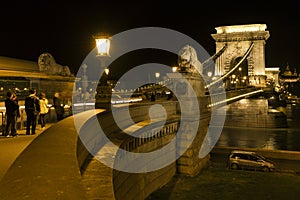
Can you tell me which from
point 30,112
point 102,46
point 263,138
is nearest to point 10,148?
point 30,112

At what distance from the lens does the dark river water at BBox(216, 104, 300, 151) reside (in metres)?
22.6

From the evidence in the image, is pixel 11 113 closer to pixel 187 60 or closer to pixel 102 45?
pixel 102 45

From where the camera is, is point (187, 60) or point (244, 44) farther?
point (244, 44)

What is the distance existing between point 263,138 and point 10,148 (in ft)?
68.2

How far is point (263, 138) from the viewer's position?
2544 cm

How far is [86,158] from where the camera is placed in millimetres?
6180

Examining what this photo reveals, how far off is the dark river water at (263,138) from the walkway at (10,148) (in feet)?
51.8

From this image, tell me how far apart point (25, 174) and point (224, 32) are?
7183 cm

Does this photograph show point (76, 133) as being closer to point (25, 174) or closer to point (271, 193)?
point (25, 174)

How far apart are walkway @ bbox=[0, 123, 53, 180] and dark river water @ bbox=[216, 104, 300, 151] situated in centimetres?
1579

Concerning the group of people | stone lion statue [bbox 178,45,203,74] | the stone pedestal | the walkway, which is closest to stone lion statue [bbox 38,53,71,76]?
stone lion statue [bbox 178,45,203,74]

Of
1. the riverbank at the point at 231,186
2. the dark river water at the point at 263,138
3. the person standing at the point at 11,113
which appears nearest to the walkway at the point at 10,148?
the person standing at the point at 11,113

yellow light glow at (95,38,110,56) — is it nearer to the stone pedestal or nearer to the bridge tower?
the stone pedestal

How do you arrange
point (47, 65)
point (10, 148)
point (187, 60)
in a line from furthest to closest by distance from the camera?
point (47, 65)
point (187, 60)
point (10, 148)
